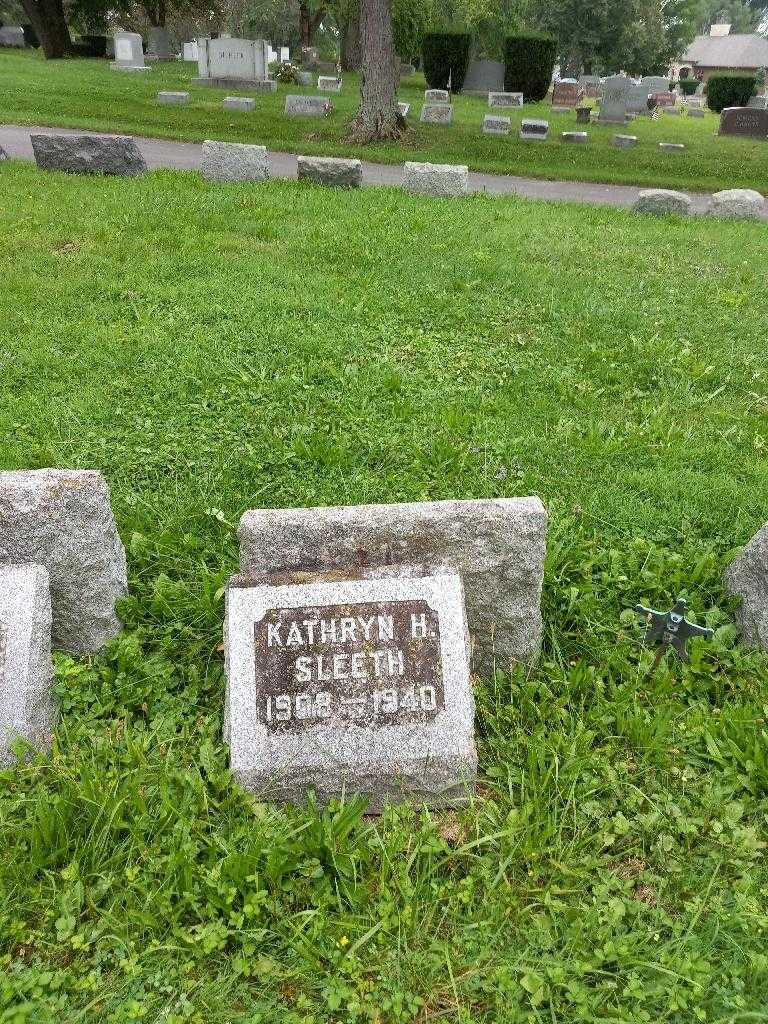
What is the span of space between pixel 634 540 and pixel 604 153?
1628 cm

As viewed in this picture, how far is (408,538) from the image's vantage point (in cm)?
287

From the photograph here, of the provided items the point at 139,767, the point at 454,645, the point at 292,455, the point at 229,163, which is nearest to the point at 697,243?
the point at 229,163

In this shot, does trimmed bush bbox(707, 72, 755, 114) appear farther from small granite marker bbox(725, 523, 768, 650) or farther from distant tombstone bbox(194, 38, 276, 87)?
small granite marker bbox(725, 523, 768, 650)

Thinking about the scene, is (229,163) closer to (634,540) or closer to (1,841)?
(634,540)

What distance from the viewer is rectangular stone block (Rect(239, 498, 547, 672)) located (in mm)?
2844

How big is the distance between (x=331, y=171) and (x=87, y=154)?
130 inches

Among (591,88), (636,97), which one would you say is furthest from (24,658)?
(591,88)

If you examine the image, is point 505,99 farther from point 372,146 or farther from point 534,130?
point 372,146

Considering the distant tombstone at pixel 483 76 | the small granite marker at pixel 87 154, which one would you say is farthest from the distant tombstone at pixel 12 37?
the small granite marker at pixel 87 154

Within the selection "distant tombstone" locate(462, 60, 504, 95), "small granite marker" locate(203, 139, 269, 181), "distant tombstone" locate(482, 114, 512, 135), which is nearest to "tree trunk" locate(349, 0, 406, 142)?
"distant tombstone" locate(482, 114, 512, 135)

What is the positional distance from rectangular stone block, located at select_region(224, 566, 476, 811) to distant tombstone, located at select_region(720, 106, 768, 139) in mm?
24912

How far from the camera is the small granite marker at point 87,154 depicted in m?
10.2

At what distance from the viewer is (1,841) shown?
2406 mm

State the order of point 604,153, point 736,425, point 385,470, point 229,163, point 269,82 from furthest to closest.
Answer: point 269,82 < point 604,153 < point 229,163 < point 736,425 < point 385,470
